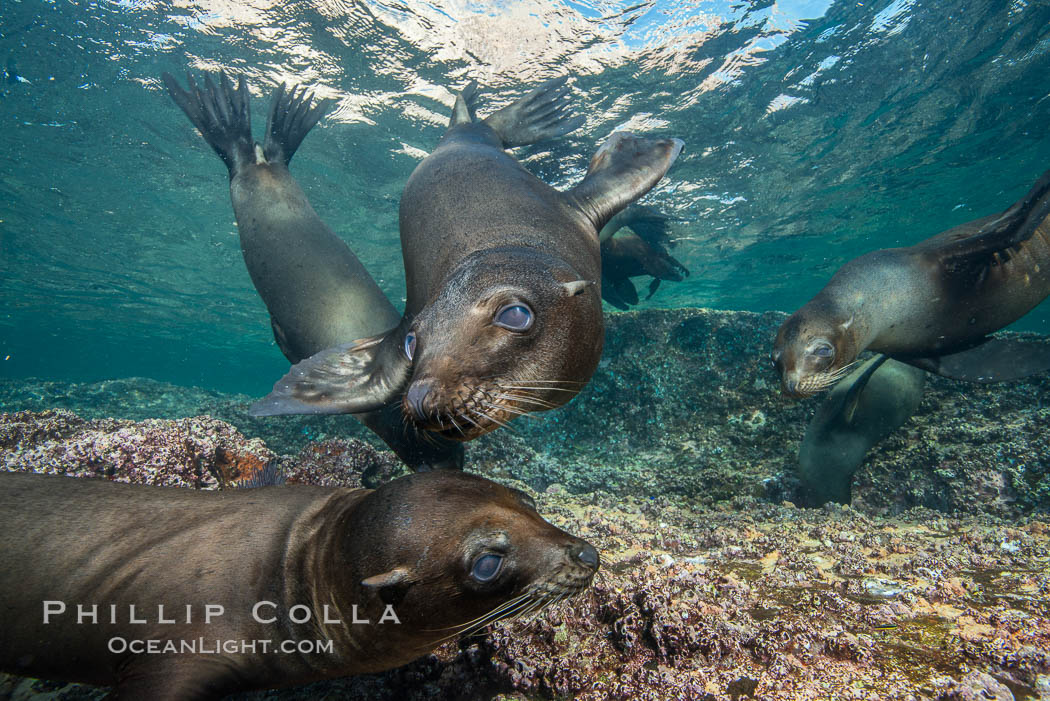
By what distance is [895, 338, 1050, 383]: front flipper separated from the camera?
4.13 m

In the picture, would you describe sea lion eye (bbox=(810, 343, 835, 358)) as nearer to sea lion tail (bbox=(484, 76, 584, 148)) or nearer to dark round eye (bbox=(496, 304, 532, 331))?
dark round eye (bbox=(496, 304, 532, 331))

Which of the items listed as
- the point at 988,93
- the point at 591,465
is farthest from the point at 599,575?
the point at 988,93

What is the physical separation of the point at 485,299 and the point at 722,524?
7.79 feet

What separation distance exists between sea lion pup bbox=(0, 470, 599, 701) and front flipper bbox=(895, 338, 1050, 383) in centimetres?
439

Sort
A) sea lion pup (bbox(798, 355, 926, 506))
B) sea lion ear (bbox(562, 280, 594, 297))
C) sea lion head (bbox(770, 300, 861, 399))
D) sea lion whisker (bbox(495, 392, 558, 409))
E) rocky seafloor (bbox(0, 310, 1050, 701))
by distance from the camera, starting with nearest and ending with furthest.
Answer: rocky seafloor (bbox(0, 310, 1050, 701)) → sea lion whisker (bbox(495, 392, 558, 409)) → sea lion ear (bbox(562, 280, 594, 297)) → sea lion head (bbox(770, 300, 861, 399)) → sea lion pup (bbox(798, 355, 926, 506))

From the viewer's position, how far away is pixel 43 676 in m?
1.84

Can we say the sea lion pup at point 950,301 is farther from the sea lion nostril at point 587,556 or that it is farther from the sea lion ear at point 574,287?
the sea lion nostril at point 587,556

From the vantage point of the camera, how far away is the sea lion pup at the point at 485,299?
1.75 metres

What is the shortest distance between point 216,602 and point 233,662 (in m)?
0.24

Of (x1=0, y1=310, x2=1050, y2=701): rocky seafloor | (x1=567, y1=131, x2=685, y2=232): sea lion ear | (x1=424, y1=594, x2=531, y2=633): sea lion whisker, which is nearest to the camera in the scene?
(x1=0, y1=310, x2=1050, y2=701): rocky seafloor

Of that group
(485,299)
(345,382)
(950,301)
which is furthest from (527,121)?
(950,301)

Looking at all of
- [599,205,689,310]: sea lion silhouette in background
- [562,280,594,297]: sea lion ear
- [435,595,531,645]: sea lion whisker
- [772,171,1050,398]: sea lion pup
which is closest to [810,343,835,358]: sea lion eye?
[772,171,1050,398]: sea lion pup

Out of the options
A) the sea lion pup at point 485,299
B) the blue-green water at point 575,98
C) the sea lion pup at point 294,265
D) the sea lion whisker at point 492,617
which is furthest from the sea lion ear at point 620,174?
the blue-green water at point 575,98

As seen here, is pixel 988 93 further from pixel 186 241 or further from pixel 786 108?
pixel 186 241
